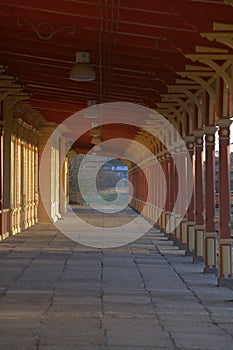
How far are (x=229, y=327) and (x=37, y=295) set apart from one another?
3176mm

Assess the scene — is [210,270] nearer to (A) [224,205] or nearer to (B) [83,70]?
(A) [224,205]

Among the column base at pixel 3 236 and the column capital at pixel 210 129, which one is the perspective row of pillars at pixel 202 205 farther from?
the column base at pixel 3 236

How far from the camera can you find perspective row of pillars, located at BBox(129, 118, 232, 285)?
13.0 metres

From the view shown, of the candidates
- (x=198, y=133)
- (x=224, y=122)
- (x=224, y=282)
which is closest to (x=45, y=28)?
(x=224, y=122)

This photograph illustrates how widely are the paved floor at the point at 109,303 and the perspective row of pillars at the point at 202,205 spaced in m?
0.40

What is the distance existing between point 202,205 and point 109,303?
6.40 meters

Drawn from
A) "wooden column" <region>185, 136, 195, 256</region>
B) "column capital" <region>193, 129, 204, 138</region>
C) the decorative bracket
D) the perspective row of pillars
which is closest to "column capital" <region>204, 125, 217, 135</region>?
the perspective row of pillars

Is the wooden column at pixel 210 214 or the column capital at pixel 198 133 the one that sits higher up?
the column capital at pixel 198 133

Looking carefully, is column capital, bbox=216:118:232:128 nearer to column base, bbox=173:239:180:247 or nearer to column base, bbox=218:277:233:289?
column base, bbox=218:277:233:289

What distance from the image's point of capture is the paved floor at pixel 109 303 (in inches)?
318

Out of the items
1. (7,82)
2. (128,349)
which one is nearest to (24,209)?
(7,82)

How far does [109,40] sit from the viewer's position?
12836 mm

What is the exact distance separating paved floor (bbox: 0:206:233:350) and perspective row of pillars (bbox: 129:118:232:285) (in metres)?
0.40

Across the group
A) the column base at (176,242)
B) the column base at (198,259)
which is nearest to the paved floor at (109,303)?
the column base at (198,259)
